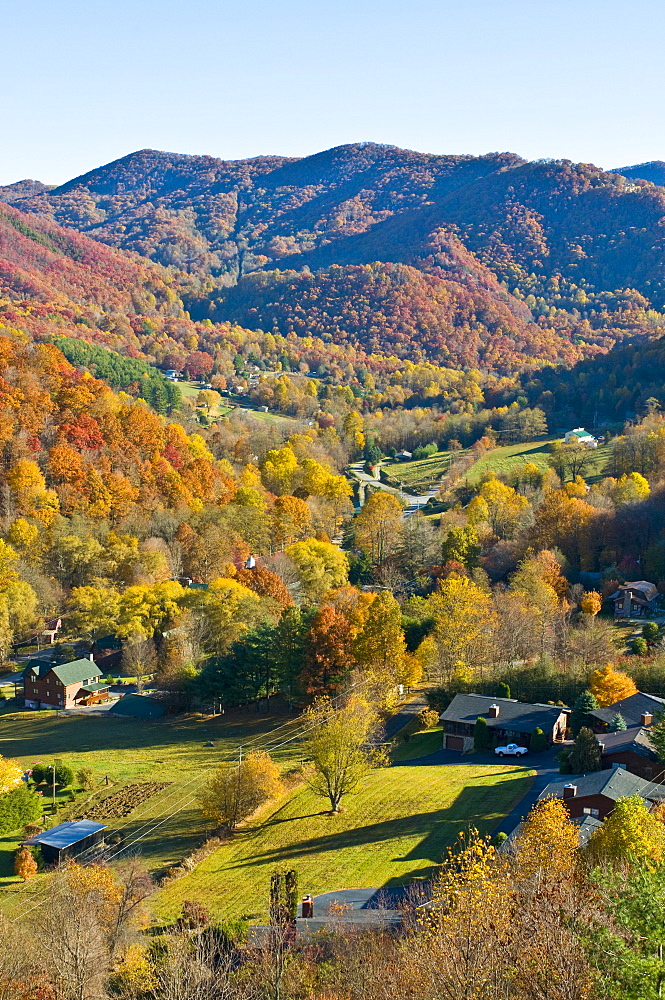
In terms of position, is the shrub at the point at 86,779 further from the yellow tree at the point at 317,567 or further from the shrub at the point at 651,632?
the shrub at the point at 651,632

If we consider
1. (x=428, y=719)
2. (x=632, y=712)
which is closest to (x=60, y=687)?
(x=428, y=719)

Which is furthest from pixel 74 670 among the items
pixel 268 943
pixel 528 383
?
pixel 528 383

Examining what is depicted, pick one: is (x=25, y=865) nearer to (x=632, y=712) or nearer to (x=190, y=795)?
(x=190, y=795)

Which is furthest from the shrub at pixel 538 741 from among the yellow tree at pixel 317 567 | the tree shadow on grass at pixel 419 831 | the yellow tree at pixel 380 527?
the yellow tree at pixel 380 527

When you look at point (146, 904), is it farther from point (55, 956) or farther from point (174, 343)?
point (174, 343)

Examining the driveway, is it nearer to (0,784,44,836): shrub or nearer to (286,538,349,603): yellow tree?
(0,784,44,836): shrub
